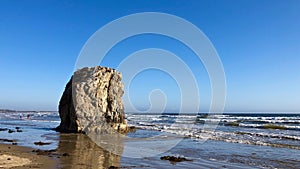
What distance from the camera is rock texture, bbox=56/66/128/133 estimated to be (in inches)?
1056

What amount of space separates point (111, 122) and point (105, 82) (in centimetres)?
413

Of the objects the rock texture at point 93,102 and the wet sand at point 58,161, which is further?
the rock texture at point 93,102

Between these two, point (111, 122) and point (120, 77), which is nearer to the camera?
point (111, 122)

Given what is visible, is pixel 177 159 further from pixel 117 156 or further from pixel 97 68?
pixel 97 68

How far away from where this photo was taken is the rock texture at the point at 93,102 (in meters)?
26.8

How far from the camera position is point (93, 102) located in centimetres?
2758

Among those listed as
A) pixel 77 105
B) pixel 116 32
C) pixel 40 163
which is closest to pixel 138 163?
pixel 40 163

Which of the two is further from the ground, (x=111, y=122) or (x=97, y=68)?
(x=97, y=68)

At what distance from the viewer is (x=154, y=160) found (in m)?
13.0

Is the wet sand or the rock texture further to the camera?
the rock texture

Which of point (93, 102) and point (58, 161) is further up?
point (93, 102)

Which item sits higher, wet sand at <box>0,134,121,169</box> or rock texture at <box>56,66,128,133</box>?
rock texture at <box>56,66,128,133</box>

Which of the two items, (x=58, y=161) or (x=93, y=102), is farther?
(x=93, y=102)

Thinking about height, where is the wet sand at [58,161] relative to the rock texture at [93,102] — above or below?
below
